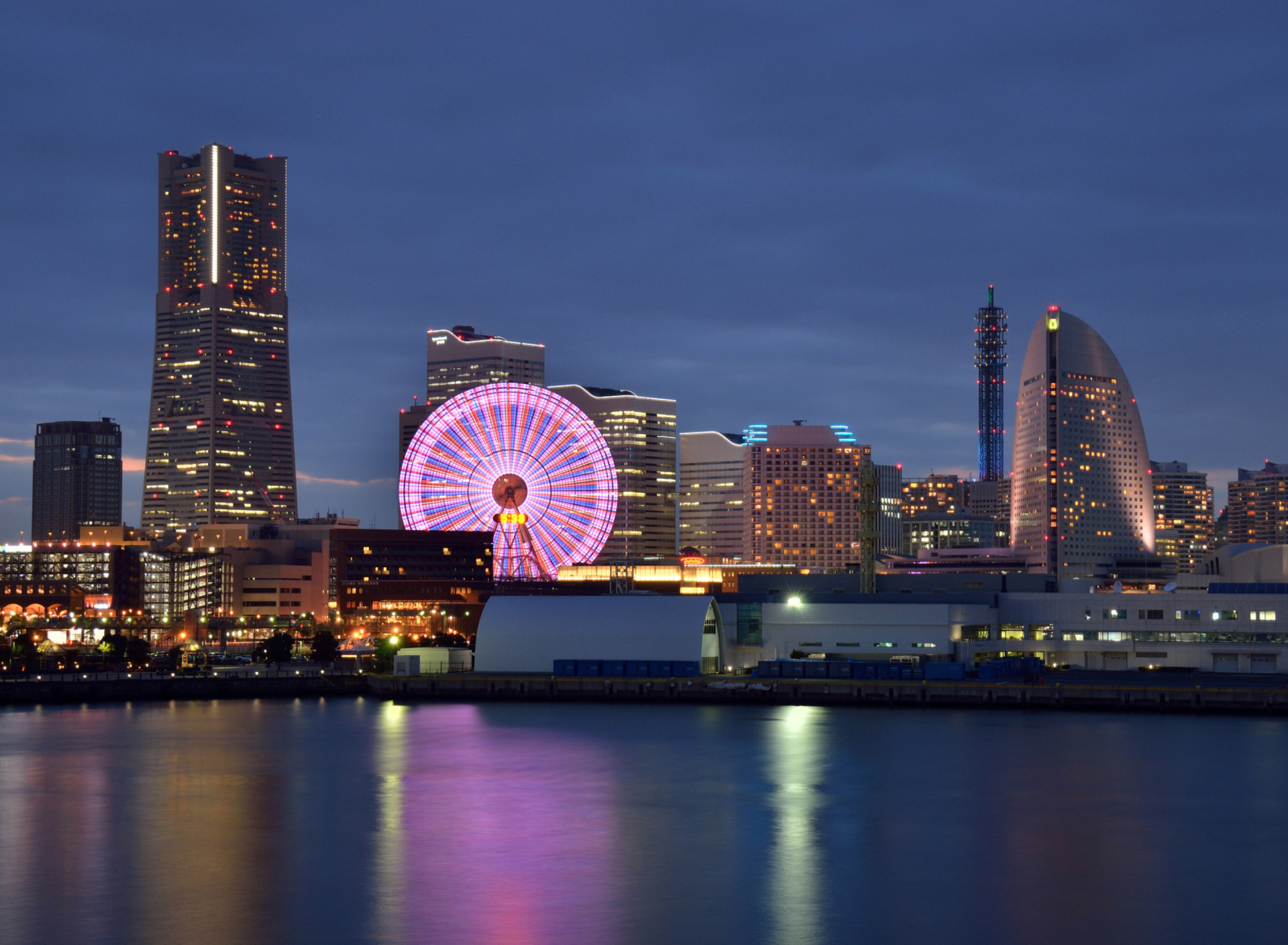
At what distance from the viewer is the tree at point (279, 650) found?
12469cm

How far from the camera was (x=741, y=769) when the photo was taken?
198 ft

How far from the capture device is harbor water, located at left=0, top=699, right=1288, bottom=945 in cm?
3634

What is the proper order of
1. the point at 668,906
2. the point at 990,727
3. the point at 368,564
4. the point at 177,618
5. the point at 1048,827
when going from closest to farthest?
the point at 668,906, the point at 1048,827, the point at 990,727, the point at 368,564, the point at 177,618

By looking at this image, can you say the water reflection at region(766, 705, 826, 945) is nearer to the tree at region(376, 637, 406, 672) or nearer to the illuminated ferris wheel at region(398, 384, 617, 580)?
the tree at region(376, 637, 406, 672)

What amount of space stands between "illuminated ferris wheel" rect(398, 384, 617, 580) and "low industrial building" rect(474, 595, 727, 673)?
30.0m

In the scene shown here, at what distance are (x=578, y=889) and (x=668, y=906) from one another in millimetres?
2741

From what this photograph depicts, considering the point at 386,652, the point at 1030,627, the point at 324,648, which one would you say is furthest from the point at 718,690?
the point at 324,648

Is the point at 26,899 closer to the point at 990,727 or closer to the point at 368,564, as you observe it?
the point at 990,727

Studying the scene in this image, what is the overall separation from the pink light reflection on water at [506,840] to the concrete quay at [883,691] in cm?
1940

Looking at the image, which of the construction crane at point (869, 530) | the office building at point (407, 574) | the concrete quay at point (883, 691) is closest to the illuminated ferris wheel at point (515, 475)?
the construction crane at point (869, 530)

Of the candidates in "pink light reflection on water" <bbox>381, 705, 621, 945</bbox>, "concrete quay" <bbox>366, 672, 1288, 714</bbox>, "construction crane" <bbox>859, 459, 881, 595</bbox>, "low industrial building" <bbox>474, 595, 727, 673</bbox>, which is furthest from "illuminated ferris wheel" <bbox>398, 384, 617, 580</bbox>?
"pink light reflection on water" <bbox>381, 705, 621, 945</bbox>

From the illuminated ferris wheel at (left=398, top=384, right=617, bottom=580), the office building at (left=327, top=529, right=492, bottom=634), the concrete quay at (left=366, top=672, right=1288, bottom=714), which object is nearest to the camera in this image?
the concrete quay at (left=366, top=672, right=1288, bottom=714)

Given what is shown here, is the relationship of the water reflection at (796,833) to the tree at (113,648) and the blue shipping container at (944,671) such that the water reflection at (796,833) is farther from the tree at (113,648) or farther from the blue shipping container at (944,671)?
the tree at (113,648)

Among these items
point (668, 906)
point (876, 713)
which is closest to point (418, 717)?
point (876, 713)
